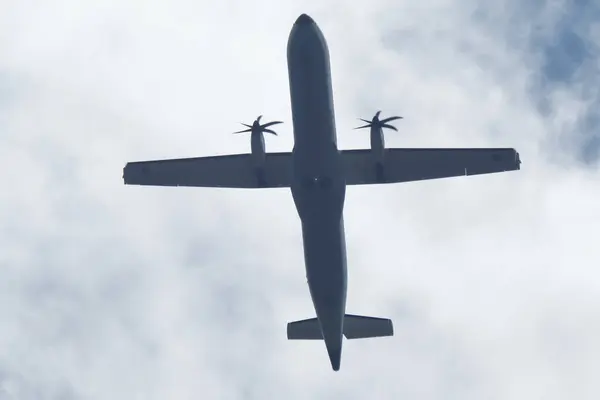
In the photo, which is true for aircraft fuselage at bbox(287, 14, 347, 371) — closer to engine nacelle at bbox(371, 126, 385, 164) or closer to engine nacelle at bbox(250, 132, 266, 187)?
engine nacelle at bbox(371, 126, 385, 164)

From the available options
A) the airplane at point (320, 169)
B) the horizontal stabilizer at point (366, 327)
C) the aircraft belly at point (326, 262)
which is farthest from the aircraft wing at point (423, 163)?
the horizontal stabilizer at point (366, 327)

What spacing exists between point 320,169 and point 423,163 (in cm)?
805

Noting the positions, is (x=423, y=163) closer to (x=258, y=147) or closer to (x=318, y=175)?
(x=318, y=175)

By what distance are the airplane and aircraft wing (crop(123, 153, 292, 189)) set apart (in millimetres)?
61

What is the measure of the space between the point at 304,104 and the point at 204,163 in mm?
9613

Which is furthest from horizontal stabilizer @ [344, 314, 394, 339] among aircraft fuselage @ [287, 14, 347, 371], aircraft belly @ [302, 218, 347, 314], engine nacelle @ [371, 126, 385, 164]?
engine nacelle @ [371, 126, 385, 164]

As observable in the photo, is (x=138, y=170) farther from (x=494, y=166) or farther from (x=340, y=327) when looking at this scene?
(x=494, y=166)

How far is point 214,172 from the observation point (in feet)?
161

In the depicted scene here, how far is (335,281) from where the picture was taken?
45844 mm

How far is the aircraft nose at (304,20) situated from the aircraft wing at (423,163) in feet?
27.9

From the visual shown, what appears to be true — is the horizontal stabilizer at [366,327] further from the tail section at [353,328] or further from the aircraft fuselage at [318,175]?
the aircraft fuselage at [318,175]

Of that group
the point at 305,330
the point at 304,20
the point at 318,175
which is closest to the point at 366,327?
the point at 305,330

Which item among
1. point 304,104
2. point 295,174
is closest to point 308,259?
point 295,174

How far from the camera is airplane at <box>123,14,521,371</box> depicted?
139 ft
